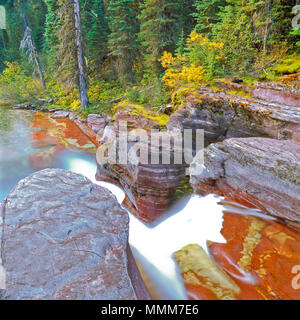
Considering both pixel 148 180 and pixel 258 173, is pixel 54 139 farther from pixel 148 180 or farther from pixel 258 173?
pixel 258 173

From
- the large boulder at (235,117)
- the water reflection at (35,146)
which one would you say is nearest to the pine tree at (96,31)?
the water reflection at (35,146)

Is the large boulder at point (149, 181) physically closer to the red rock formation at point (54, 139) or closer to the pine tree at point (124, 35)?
the red rock formation at point (54, 139)

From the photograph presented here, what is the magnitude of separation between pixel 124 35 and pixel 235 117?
35.6 feet

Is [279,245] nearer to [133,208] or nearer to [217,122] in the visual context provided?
[217,122]

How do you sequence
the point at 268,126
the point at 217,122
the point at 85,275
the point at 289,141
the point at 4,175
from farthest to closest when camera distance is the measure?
the point at 4,175 → the point at 217,122 → the point at 268,126 → the point at 289,141 → the point at 85,275

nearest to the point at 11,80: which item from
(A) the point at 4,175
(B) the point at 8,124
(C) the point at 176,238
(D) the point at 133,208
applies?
(B) the point at 8,124

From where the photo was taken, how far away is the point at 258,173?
436cm

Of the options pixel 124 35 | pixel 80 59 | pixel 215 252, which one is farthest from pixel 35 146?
pixel 215 252

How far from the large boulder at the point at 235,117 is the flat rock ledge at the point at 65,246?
12.3 ft

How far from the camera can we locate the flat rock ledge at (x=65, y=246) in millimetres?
2502

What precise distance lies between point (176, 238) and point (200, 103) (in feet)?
13.7

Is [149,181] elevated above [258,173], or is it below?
below

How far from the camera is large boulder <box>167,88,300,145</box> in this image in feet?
15.8
